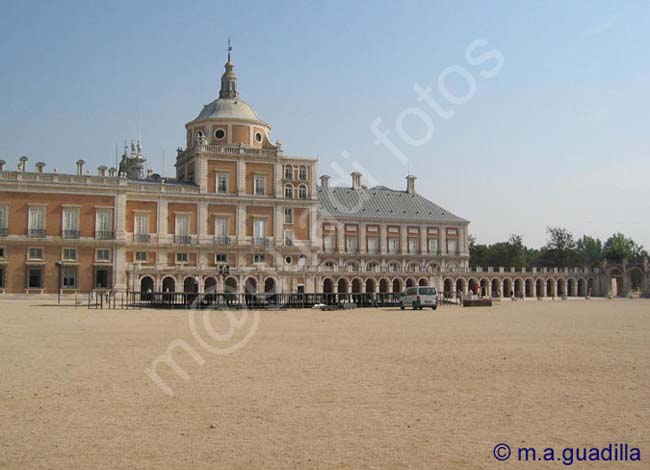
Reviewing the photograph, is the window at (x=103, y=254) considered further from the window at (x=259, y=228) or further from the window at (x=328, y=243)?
the window at (x=328, y=243)

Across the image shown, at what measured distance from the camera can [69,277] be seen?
5981 cm

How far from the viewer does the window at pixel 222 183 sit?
66938mm

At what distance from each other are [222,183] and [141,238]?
9031 millimetres

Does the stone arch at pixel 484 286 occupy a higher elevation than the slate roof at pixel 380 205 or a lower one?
lower

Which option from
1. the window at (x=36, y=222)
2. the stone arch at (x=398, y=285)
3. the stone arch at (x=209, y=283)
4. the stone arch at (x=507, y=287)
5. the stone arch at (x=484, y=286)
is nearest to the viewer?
the window at (x=36, y=222)

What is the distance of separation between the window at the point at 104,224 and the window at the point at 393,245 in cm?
3288

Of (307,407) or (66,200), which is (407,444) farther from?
(66,200)

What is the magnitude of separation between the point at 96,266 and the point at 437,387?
52704 millimetres

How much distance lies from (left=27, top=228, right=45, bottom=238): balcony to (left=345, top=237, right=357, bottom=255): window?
33.1m

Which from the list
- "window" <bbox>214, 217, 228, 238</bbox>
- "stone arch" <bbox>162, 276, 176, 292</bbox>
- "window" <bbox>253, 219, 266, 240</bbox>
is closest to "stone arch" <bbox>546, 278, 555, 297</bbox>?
"window" <bbox>253, 219, 266, 240</bbox>

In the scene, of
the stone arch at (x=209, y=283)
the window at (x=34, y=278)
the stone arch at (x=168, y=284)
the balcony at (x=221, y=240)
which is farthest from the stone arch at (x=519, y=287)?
the window at (x=34, y=278)

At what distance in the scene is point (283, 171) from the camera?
228 feet

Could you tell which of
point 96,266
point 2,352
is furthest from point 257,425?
point 96,266

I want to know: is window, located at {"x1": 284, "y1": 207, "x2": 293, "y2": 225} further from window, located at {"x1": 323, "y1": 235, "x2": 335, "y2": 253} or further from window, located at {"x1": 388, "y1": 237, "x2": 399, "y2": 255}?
window, located at {"x1": 388, "y1": 237, "x2": 399, "y2": 255}
